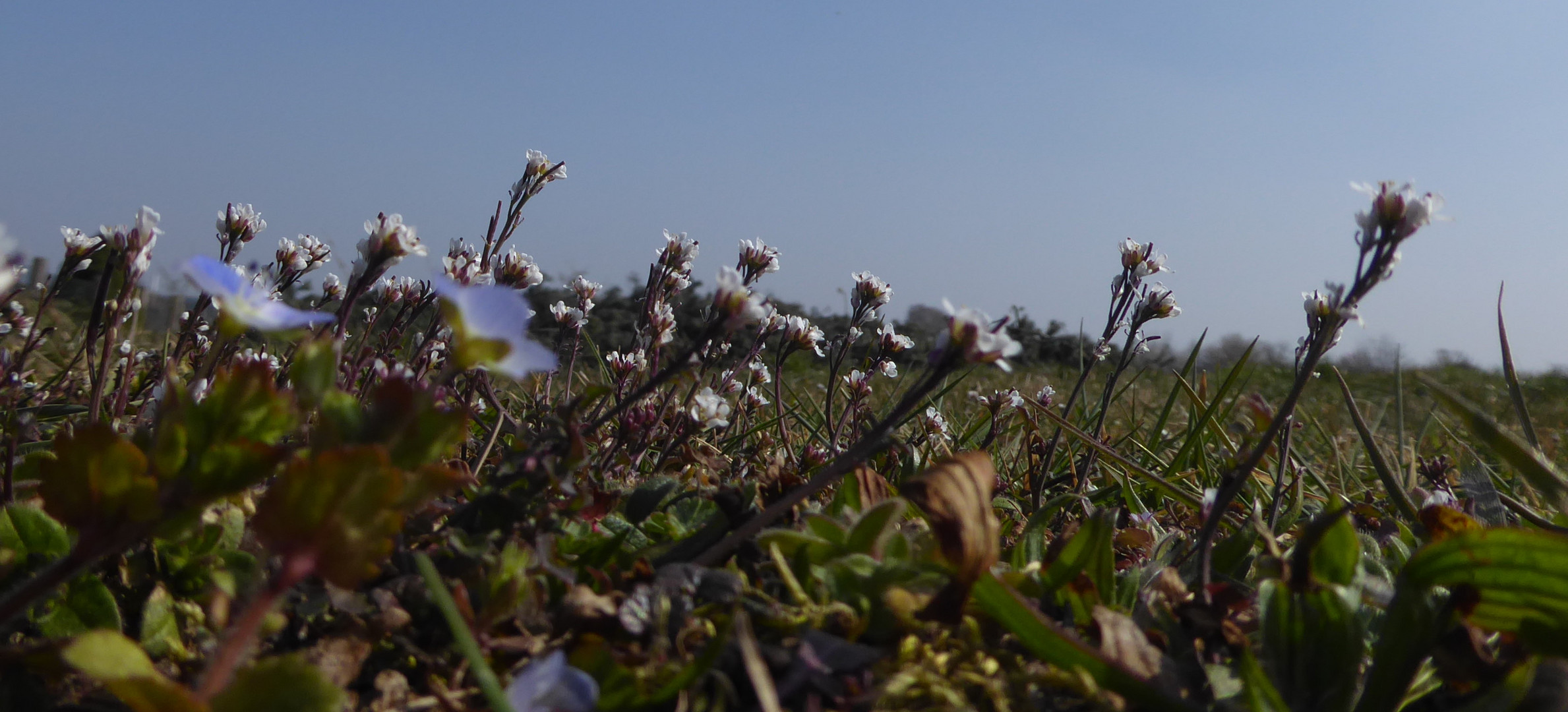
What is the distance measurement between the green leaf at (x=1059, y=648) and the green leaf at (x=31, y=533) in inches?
44.4

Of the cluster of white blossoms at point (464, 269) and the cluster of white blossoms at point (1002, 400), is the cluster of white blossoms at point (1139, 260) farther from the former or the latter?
the cluster of white blossoms at point (464, 269)

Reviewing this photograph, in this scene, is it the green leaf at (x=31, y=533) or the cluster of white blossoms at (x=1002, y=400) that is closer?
the green leaf at (x=31, y=533)

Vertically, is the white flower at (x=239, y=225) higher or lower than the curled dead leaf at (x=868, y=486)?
higher

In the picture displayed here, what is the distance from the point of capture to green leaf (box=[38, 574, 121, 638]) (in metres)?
1.15

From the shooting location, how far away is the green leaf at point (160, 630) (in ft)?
3.75

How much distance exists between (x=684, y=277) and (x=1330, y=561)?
1.85 meters

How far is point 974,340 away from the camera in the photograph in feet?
3.88

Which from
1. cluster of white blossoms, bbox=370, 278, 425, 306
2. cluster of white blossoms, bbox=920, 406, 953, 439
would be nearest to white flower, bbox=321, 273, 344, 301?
cluster of white blossoms, bbox=370, 278, 425, 306

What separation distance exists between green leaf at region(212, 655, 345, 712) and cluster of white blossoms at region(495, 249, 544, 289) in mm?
1387

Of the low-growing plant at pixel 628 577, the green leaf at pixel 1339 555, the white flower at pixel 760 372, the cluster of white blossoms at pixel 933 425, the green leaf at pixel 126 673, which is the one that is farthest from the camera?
the white flower at pixel 760 372

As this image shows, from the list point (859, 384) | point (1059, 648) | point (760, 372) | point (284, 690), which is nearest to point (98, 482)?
point (284, 690)

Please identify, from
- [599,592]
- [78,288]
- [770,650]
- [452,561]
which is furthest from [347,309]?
[78,288]

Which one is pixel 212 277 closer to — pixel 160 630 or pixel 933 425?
pixel 160 630

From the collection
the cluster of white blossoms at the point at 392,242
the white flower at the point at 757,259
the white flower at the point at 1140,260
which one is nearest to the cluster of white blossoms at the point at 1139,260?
the white flower at the point at 1140,260
